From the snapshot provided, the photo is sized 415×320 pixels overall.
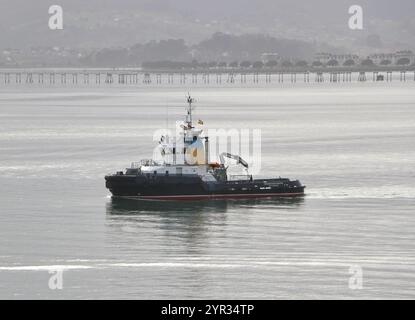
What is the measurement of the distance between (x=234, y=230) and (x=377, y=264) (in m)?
9.42

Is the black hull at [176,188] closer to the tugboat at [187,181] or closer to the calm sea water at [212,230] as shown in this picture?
the tugboat at [187,181]

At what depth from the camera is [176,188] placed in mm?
61312

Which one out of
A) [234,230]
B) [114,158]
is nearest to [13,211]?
[234,230]

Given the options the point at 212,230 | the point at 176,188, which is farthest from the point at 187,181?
the point at 212,230

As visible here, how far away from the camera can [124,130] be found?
11538 centimetres

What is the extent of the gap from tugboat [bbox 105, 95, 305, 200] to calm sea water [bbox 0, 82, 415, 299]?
67cm

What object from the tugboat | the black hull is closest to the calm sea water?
the black hull

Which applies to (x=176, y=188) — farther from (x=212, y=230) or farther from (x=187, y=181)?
(x=212, y=230)

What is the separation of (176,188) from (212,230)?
8.81m

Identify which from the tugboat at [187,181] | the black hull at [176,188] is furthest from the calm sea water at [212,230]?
the tugboat at [187,181]

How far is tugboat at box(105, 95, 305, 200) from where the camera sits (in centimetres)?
6131

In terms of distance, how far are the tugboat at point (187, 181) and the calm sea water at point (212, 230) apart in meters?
0.67

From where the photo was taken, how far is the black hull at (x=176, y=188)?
61.3 metres
